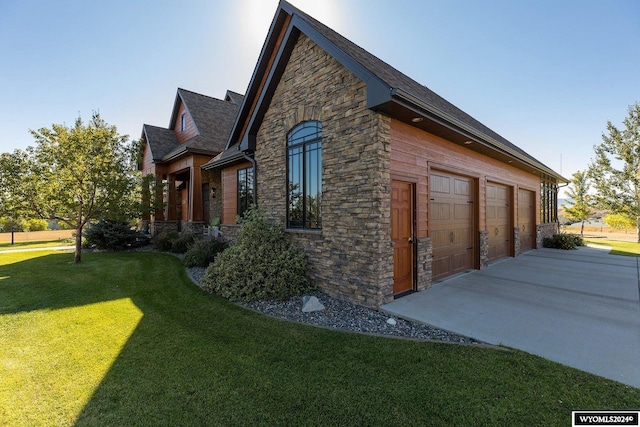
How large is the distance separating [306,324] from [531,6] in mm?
11179

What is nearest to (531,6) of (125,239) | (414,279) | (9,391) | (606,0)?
(606,0)

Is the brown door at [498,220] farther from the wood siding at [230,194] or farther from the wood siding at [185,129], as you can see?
the wood siding at [185,129]

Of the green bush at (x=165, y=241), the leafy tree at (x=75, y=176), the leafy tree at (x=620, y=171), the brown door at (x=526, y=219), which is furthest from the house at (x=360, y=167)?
the leafy tree at (x=620, y=171)

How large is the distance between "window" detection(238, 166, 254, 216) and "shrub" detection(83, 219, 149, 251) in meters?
7.26

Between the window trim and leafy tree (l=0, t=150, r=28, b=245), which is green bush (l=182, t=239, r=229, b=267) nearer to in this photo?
the window trim

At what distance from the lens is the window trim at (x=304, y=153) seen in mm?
6301

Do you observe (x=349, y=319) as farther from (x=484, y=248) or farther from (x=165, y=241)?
(x=165, y=241)

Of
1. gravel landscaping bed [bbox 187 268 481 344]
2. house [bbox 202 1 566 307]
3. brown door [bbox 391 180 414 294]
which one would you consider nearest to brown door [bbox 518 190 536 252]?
house [bbox 202 1 566 307]

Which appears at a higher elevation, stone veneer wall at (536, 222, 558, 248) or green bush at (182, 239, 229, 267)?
stone veneer wall at (536, 222, 558, 248)

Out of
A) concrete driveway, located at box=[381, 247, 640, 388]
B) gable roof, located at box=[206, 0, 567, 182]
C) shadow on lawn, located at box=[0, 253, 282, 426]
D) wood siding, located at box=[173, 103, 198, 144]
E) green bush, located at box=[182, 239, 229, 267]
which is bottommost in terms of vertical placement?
shadow on lawn, located at box=[0, 253, 282, 426]

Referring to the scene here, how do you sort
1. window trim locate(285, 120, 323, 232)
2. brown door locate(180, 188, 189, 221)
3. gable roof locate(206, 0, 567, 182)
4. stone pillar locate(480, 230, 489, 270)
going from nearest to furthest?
gable roof locate(206, 0, 567, 182)
window trim locate(285, 120, 323, 232)
stone pillar locate(480, 230, 489, 270)
brown door locate(180, 188, 189, 221)

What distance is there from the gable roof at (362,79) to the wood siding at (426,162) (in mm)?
210

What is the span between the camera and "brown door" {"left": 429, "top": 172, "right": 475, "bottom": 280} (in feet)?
22.2

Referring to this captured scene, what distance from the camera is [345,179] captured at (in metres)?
5.57
